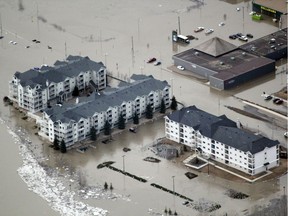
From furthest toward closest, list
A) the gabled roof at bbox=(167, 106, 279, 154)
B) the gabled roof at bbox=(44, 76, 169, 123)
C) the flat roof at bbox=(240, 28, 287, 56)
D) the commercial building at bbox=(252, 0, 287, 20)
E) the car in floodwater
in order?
the commercial building at bbox=(252, 0, 287, 20) < the car in floodwater < the flat roof at bbox=(240, 28, 287, 56) < the gabled roof at bbox=(44, 76, 169, 123) < the gabled roof at bbox=(167, 106, 279, 154)

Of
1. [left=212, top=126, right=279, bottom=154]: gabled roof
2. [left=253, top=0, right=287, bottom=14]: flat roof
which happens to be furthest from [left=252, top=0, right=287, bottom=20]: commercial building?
[left=212, top=126, right=279, bottom=154]: gabled roof

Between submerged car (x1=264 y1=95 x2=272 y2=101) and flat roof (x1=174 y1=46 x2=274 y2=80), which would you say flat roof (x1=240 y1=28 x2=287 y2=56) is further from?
submerged car (x1=264 y1=95 x2=272 y2=101)

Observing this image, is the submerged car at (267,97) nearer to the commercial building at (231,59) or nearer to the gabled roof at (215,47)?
the commercial building at (231,59)

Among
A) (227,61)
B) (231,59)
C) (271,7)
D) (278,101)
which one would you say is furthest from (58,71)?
(271,7)

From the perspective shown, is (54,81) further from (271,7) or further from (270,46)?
(271,7)

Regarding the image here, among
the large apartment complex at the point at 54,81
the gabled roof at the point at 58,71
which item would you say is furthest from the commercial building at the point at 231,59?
the gabled roof at the point at 58,71

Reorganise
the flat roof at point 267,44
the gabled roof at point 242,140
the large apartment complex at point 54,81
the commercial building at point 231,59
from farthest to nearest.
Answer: the flat roof at point 267,44
the commercial building at point 231,59
the large apartment complex at point 54,81
the gabled roof at point 242,140
